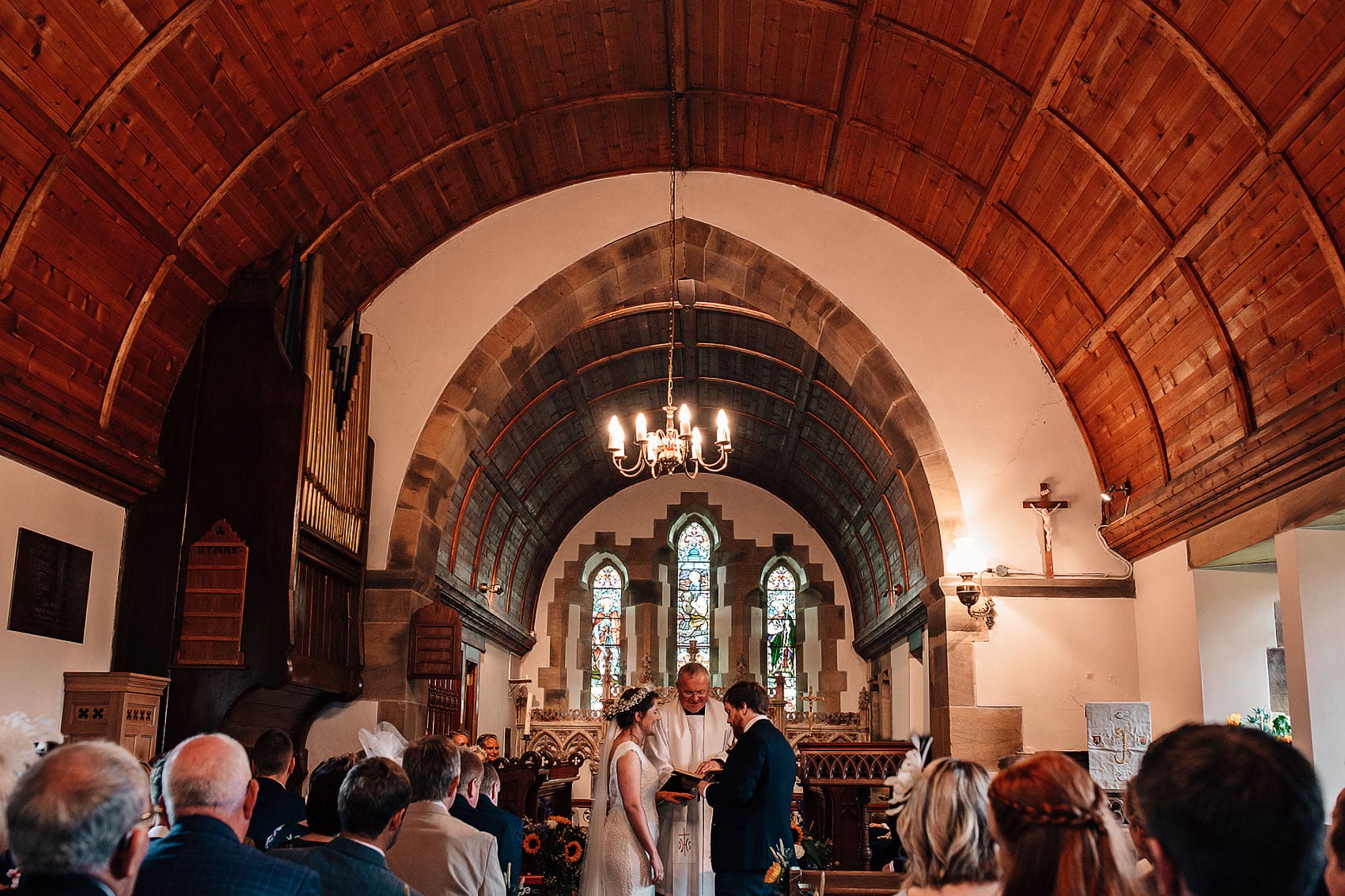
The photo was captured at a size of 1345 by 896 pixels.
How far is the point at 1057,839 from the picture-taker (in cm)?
186

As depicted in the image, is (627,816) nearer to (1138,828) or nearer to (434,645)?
(1138,828)

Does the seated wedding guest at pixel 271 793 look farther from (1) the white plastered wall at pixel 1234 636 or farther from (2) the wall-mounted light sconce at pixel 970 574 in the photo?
(1) the white plastered wall at pixel 1234 636

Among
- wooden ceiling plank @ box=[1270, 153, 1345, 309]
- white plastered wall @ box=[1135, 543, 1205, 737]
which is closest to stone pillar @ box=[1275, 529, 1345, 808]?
white plastered wall @ box=[1135, 543, 1205, 737]

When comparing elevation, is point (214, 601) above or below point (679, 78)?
below

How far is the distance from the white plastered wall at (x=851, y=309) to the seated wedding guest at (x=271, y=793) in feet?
15.7

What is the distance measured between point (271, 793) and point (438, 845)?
4.17ft

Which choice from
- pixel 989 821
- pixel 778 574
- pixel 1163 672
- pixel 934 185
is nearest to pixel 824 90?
pixel 934 185

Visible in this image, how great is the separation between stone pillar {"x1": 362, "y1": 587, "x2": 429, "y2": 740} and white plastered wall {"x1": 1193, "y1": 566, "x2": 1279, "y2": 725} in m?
5.60

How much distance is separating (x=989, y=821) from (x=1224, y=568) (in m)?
6.57

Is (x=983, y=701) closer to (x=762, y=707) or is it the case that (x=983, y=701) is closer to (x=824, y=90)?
(x=762, y=707)

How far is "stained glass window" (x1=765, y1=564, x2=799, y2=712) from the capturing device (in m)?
18.6

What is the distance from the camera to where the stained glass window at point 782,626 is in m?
18.6

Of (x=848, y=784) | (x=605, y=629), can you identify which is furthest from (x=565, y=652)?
(x=848, y=784)

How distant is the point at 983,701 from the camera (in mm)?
8711
